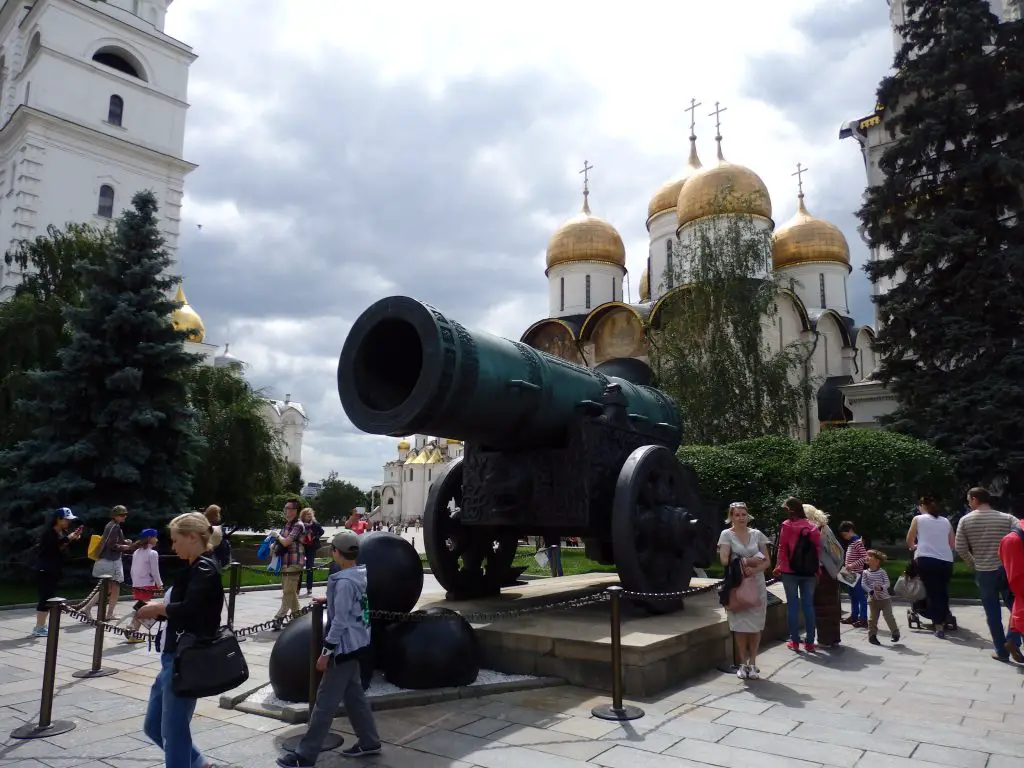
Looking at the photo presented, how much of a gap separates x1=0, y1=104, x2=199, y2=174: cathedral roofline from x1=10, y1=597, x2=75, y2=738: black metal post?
33.1 meters

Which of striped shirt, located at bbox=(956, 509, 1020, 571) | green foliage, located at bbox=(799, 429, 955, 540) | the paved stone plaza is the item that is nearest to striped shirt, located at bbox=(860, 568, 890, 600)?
striped shirt, located at bbox=(956, 509, 1020, 571)

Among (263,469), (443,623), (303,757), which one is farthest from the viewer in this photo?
(263,469)

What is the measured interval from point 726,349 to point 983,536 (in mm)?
15239

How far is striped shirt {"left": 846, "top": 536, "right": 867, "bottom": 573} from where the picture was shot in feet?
27.5

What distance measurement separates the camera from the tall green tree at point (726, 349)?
68.6 feet

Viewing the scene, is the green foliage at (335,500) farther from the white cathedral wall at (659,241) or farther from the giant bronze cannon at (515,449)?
the giant bronze cannon at (515,449)

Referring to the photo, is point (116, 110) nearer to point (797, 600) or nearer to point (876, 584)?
point (797, 600)

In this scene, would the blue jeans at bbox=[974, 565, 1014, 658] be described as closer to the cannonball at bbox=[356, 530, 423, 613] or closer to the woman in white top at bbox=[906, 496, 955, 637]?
the woman in white top at bbox=[906, 496, 955, 637]

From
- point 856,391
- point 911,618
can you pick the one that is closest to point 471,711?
point 911,618

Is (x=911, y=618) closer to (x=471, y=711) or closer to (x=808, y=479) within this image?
(x=808, y=479)

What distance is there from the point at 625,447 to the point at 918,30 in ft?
54.2

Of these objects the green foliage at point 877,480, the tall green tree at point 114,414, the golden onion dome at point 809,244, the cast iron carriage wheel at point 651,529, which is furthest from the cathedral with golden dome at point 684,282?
the cast iron carriage wheel at point 651,529

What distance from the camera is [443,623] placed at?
5.04m

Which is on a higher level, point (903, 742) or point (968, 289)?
point (968, 289)
